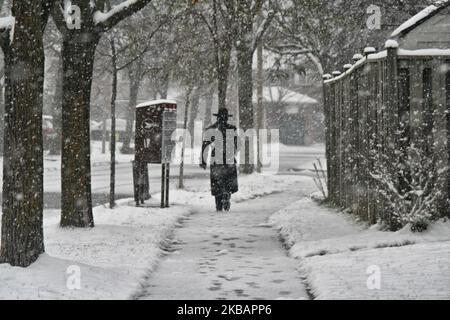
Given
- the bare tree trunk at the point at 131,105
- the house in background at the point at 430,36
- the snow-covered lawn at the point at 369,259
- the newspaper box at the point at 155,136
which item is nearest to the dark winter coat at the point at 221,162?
the newspaper box at the point at 155,136

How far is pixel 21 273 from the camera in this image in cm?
645

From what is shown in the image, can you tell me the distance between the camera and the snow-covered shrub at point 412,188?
8609 mm

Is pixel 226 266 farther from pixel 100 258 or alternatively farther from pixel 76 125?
pixel 76 125

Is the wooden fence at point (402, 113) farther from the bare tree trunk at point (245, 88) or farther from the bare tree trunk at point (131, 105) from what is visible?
the bare tree trunk at point (131, 105)

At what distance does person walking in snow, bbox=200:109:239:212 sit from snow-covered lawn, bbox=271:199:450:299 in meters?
3.13

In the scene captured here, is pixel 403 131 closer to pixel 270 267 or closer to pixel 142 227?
pixel 270 267

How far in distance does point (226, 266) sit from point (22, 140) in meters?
2.71

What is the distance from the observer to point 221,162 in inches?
536

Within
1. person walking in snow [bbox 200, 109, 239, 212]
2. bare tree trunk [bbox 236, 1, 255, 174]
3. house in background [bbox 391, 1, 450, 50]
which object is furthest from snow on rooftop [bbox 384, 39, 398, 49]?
bare tree trunk [bbox 236, 1, 255, 174]

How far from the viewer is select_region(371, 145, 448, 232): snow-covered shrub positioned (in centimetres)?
861

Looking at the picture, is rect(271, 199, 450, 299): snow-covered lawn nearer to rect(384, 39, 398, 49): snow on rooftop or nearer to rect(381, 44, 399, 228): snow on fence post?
rect(381, 44, 399, 228): snow on fence post

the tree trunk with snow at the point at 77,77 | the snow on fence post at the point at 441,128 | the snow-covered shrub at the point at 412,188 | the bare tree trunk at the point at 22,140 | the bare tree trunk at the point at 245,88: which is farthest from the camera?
the bare tree trunk at the point at 245,88

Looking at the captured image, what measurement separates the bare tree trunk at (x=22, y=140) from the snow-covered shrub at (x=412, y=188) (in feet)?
15.0
